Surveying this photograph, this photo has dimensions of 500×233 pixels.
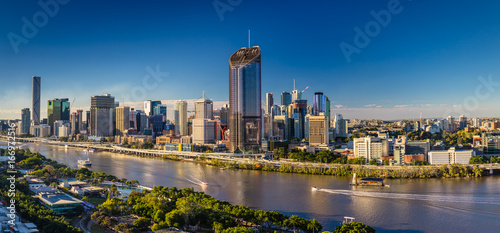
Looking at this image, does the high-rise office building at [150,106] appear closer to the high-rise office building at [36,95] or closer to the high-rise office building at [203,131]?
the high-rise office building at [36,95]

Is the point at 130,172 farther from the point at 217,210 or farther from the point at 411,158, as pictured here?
the point at 411,158

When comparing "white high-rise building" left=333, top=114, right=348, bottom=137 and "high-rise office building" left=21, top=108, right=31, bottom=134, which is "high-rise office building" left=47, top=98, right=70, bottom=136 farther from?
"white high-rise building" left=333, top=114, right=348, bottom=137

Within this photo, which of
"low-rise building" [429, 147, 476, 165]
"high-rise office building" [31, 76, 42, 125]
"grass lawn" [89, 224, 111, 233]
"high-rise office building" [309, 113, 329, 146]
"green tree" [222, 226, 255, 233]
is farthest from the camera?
"high-rise office building" [31, 76, 42, 125]

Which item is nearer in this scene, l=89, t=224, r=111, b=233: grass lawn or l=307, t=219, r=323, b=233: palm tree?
l=307, t=219, r=323, b=233: palm tree

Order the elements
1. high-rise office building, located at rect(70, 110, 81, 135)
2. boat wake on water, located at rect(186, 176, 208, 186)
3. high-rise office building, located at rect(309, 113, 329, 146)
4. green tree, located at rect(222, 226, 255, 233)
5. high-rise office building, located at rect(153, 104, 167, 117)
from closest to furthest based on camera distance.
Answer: green tree, located at rect(222, 226, 255, 233), boat wake on water, located at rect(186, 176, 208, 186), high-rise office building, located at rect(309, 113, 329, 146), high-rise office building, located at rect(70, 110, 81, 135), high-rise office building, located at rect(153, 104, 167, 117)

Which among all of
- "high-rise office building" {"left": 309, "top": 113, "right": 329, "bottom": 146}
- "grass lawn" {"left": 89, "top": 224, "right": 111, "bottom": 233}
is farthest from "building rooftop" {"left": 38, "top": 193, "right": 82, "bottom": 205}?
"high-rise office building" {"left": 309, "top": 113, "right": 329, "bottom": 146}

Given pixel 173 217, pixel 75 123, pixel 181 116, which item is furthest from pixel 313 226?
pixel 75 123

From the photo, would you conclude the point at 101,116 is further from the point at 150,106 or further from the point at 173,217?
the point at 173,217
